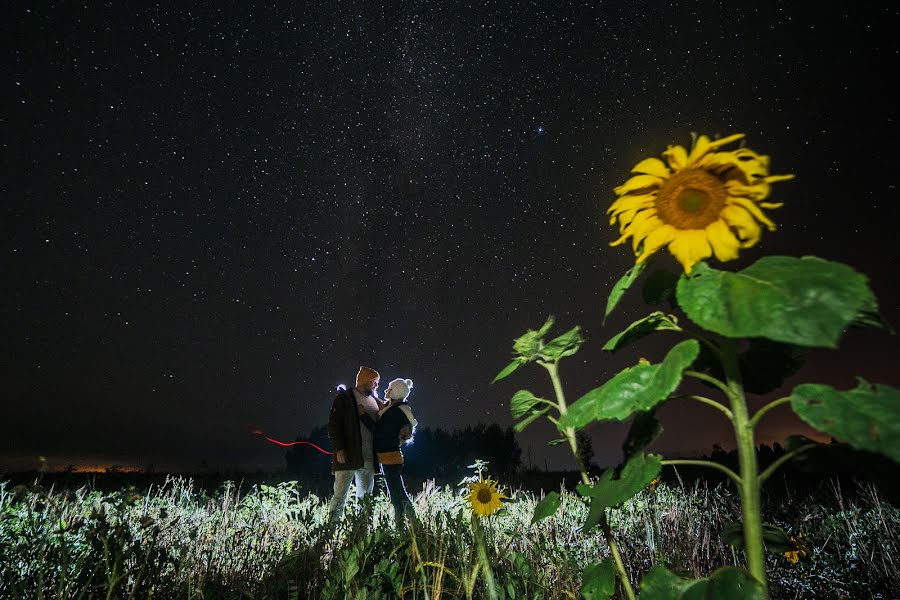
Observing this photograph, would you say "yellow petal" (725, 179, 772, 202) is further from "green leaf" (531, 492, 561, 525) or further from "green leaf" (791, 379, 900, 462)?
"green leaf" (531, 492, 561, 525)

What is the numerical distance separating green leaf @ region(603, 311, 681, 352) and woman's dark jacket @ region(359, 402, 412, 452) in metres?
4.76

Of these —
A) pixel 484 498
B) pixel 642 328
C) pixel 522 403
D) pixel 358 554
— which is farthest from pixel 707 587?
pixel 484 498

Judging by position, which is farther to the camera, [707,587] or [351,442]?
[351,442]

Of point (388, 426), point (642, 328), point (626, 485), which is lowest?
point (626, 485)

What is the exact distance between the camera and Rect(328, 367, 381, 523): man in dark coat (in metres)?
5.07

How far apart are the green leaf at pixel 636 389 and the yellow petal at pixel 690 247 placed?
162 mm

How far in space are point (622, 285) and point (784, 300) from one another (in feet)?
0.93

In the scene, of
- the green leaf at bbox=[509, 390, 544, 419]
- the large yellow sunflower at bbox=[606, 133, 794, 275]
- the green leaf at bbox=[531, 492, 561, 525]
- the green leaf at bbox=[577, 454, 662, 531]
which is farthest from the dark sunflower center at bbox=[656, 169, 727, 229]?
the green leaf at bbox=[531, 492, 561, 525]

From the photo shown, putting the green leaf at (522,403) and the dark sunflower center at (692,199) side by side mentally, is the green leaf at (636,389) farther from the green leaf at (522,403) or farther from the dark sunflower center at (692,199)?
the green leaf at (522,403)

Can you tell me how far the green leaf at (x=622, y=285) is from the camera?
870 mm

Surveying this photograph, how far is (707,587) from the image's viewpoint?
0.76m

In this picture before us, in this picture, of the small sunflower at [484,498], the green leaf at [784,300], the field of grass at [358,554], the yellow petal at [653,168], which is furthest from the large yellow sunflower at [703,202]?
the small sunflower at [484,498]

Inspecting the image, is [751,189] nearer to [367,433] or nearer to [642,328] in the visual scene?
[642,328]

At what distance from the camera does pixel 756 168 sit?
847mm
